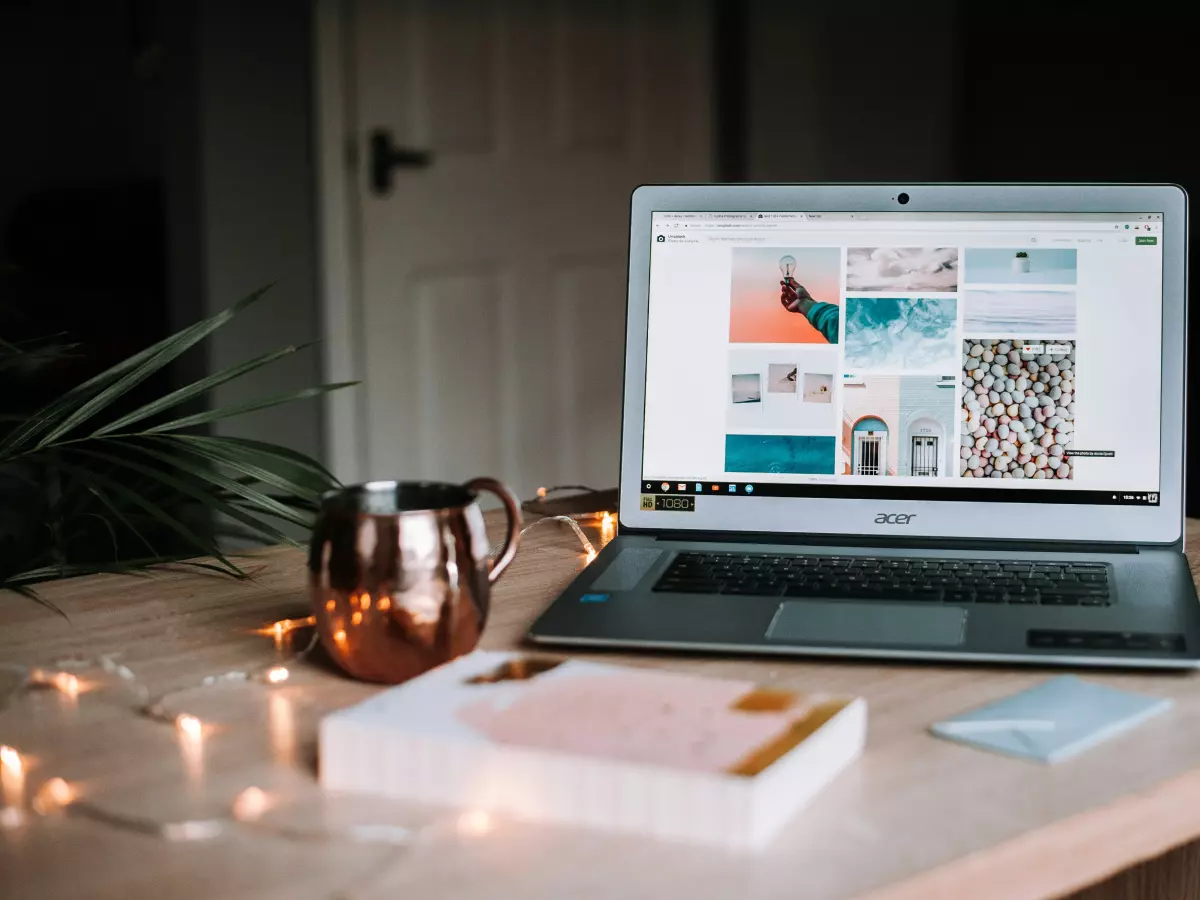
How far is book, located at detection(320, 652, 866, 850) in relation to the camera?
57 centimetres

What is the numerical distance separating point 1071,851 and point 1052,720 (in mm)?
112

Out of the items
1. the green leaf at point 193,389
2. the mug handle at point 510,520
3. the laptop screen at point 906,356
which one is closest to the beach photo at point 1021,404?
the laptop screen at point 906,356

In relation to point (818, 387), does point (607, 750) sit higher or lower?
lower

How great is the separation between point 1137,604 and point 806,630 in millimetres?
219

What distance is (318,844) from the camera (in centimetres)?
57

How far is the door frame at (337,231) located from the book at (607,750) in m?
2.16

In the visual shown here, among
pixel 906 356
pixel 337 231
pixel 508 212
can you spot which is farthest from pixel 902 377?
pixel 508 212

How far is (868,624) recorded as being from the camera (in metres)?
0.85

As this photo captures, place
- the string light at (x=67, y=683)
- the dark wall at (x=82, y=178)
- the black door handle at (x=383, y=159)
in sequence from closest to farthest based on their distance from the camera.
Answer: the string light at (x=67, y=683) < the dark wall at (x=82, y=178) < the black door handle at (x=383, y=159)

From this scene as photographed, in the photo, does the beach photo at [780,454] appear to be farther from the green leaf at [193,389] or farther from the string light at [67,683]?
the string light at [67,683]

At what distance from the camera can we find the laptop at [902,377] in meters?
1.03

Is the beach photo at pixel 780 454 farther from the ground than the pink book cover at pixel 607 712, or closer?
farther from the ground

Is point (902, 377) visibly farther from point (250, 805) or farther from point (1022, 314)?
point (250, 805)

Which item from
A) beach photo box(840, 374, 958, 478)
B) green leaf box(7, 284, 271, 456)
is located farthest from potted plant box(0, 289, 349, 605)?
beach photo box(840, 374, 958, 478)
